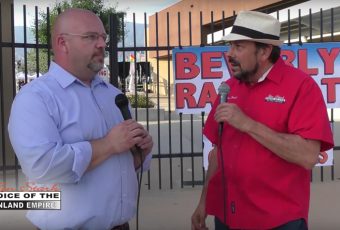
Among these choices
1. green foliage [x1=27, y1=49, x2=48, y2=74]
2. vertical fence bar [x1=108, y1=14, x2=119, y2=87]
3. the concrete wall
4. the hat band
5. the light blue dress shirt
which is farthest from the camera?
green foliage [x1=27, y1=49, x2=48, y2=74]

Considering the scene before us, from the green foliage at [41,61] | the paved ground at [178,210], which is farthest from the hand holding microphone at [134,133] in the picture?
the green foliage at [41,61]

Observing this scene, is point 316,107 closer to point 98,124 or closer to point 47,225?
point 98,124

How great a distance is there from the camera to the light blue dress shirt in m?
2.02

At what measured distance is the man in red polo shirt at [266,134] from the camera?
7.63 feet

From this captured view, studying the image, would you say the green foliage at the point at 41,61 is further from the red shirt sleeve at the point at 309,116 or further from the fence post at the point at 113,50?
the red shirt sleeve at the point at 309,116

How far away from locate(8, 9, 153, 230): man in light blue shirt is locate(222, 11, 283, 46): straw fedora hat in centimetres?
67

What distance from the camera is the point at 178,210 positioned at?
19.8ft

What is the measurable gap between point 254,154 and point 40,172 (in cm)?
101

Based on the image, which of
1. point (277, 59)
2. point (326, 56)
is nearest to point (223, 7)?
point (326, 56)

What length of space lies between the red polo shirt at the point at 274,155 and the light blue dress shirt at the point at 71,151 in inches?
20.7

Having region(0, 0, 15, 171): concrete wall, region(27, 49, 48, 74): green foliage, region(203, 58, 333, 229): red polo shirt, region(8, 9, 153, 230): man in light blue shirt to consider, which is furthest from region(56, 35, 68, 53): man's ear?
region(0, 0, 15, 171): concrete wall

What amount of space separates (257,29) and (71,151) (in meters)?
1.09

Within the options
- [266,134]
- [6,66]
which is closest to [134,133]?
[266,134]

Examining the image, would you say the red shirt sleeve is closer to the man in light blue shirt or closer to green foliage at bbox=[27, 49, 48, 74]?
the man in light blue shirt
